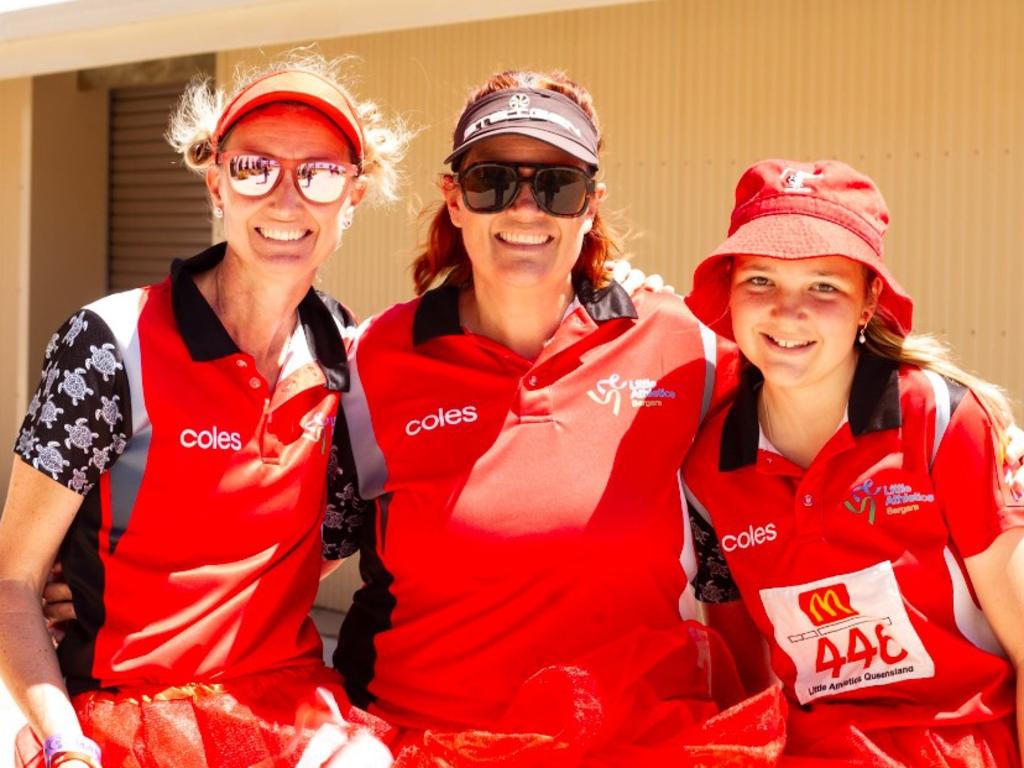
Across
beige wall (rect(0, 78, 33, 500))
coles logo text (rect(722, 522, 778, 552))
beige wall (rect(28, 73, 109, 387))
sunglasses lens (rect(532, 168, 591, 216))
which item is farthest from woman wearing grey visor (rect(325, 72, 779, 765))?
beige wall (rect(28, 73, 109, 387))

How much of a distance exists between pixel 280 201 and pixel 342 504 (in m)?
0.68

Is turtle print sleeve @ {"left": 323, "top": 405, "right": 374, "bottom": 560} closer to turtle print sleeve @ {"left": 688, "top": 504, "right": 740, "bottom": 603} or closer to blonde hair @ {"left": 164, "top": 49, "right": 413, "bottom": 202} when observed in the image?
blonde hair @ {"left": 164, "top": 49, "right": 413, "bottom": 202}

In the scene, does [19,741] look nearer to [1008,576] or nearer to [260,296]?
[260,296]

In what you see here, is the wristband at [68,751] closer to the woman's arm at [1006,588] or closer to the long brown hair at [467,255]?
the long brown hair at [467,255]

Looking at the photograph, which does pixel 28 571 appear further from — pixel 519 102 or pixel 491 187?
pixel 519 102

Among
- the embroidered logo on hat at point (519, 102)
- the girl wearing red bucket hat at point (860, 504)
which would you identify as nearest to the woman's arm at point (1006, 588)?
the girl wearing red bucket hat at point (860, 504)

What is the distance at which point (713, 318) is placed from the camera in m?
2.82

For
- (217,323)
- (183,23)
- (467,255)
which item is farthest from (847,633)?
(183,23)

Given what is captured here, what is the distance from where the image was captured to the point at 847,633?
2.56 m

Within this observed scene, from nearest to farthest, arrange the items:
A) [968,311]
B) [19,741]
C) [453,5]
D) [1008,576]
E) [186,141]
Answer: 1. [1008,576]
2. [19,741]
3. [186,141]
4. [968,311]
5. [453,5]

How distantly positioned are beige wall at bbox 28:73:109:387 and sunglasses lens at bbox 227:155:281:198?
7.04 m

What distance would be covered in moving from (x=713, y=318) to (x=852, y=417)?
0.39 meters

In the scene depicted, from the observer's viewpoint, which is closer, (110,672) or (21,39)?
(110,672)

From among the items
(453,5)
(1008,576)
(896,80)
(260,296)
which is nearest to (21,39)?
(453,5)
